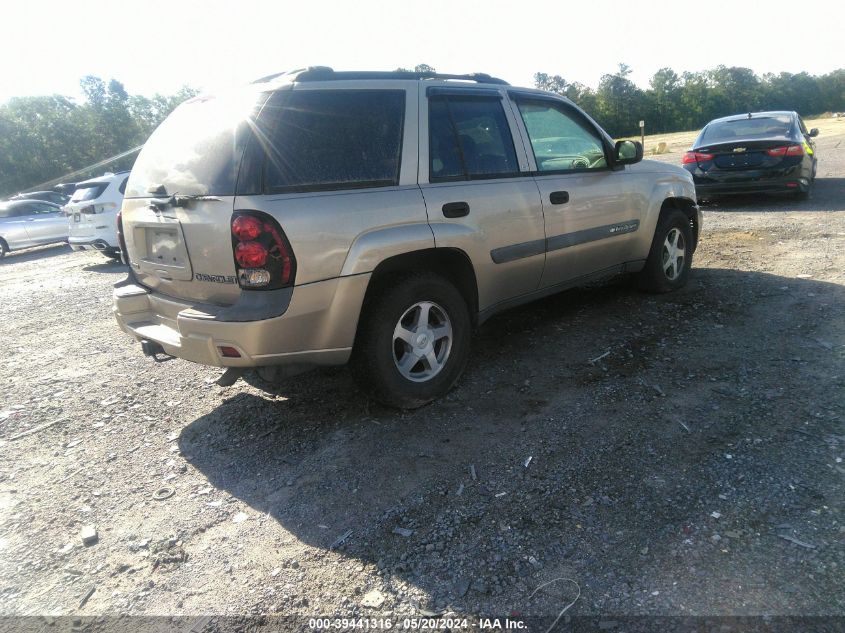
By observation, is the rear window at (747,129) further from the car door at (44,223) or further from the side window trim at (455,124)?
the car door at (44,223)

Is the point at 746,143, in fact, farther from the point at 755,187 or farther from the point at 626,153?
the point at 626,153

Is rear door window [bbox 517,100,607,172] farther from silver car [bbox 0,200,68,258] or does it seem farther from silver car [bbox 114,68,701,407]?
silver car [bbox 0,200,68,258]

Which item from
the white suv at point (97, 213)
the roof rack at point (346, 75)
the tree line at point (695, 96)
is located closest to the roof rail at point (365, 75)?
the roof rack at point (346, 75)

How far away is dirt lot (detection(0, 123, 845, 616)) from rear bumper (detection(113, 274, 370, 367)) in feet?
2.01

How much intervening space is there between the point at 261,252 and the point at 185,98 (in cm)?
6847

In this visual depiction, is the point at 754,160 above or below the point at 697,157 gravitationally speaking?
below

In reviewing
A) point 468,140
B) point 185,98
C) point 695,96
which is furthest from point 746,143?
point 695,96

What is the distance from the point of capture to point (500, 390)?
164 inches

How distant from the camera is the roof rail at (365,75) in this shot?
11.7 ft

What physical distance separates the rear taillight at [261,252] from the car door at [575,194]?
7.05 ft

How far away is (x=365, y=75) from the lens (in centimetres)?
383

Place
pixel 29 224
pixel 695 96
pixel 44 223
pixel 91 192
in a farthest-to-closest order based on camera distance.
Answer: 1. pixel 695 96
2. pixel 44 223
3. pixel 29 224
4. pixel 91 192

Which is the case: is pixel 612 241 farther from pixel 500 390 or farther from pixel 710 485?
pixel 710 485

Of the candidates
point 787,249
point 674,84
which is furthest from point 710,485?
point 674,84
